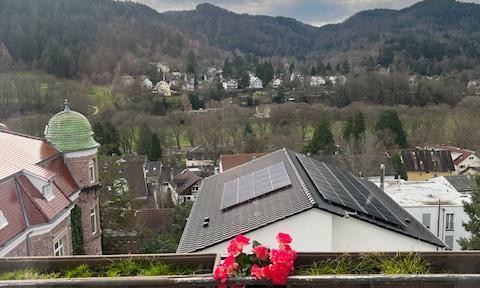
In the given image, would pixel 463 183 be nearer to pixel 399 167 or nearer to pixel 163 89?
pixel 399 167

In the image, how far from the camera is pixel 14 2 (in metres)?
92.2

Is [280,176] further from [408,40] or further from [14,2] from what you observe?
[408,40]

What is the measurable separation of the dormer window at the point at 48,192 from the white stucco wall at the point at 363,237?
880 cm

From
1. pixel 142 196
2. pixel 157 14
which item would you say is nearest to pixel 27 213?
pixel 142 196

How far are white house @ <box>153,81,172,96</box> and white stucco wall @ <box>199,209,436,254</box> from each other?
81265 millimetres

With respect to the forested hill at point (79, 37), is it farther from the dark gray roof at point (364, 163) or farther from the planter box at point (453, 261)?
the planter box at point (453, 261)

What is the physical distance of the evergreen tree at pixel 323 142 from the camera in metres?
53.5

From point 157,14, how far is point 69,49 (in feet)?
303

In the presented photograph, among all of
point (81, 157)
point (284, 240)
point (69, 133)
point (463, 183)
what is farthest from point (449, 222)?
point (284, 240)

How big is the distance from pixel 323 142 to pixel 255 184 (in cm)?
3935

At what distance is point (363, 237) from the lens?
40.7ft

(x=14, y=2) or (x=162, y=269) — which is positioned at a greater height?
(x=14, y=2)

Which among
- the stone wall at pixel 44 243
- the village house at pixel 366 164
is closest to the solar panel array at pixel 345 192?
the stone wall at pixel 44 243

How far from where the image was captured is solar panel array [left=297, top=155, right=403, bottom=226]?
13.1 meters
